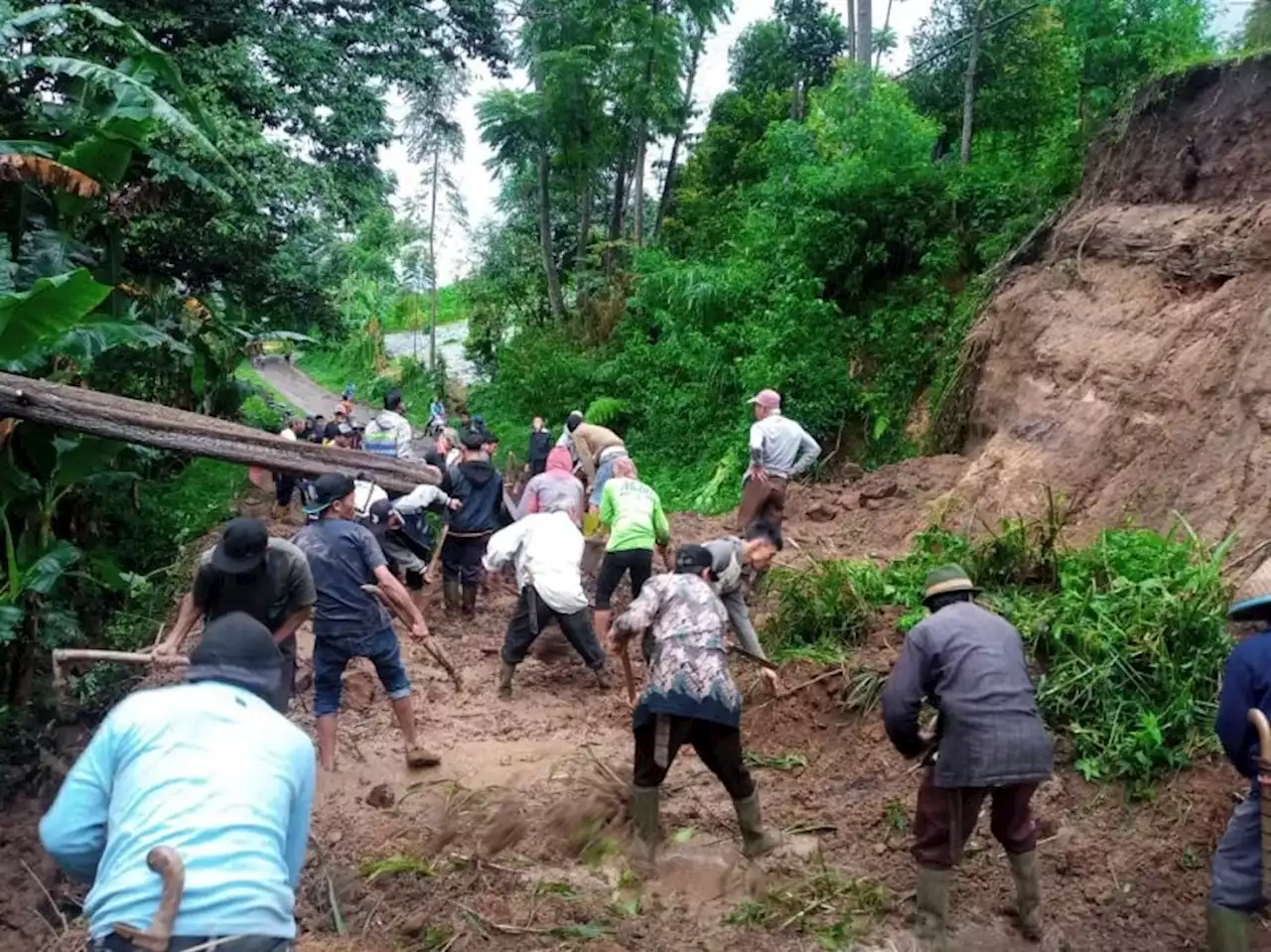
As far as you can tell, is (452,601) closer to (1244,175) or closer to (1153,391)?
(1153,391)

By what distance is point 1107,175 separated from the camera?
10.9 metres

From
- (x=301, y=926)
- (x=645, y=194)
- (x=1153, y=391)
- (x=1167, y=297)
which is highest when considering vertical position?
(x=645, y=194)

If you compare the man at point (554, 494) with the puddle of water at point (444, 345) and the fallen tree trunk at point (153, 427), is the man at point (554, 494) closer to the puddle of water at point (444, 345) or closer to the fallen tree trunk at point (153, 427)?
the fallen tree trunk at point (153, 427)

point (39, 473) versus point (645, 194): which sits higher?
point (645, 194)

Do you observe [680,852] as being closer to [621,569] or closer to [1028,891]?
[1028,891]

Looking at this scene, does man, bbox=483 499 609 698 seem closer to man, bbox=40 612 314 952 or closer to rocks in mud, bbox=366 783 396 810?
rocks in mud, bbox=366 783 396 810

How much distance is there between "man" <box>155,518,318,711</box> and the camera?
5.35 metres

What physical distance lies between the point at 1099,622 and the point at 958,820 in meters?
2.21

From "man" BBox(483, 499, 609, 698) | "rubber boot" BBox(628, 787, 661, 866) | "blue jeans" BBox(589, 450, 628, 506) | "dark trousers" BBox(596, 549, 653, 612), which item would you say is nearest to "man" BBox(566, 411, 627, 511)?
"blue jeans" BBox(589, 450, 628, 506)

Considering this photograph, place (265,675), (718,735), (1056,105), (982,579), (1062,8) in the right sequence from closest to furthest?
(265,675), (718,735), (982,579), (1062,8), (1056,105)

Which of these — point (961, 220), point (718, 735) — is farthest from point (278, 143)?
point (718, 735)

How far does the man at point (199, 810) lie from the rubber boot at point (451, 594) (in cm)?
694

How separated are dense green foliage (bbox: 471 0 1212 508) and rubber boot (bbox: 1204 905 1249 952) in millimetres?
9261

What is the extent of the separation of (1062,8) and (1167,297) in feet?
23.6
